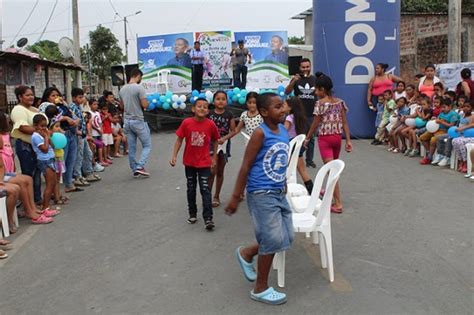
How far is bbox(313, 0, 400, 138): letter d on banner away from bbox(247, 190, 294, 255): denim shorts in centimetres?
973

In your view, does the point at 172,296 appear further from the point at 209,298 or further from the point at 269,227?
the point at 269,227

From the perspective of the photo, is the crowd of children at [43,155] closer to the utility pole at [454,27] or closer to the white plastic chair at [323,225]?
the white plastic chair at [323,225]

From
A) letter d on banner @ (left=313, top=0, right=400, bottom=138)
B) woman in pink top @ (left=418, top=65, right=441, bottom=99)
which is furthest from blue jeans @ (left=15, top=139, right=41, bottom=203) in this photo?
letter d on banner @ (left=313, top=0, right=400, bottom=138)

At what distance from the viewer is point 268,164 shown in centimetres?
388

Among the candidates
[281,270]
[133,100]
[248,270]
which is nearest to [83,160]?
[133,100]

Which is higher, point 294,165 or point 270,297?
point 294,165

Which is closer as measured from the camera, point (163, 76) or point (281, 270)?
point (281, 270)

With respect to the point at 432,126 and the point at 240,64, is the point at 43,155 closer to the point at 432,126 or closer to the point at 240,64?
the point at 432,126

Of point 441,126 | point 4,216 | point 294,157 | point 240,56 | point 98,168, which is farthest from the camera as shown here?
point 240,56

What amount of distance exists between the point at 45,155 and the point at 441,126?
22.9 feet

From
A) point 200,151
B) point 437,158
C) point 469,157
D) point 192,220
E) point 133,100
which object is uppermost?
point 133,100

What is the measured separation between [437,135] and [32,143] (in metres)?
7.02

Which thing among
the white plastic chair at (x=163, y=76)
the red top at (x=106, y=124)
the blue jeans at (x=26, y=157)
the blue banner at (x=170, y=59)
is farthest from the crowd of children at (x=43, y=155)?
the blue banner at (x=170, y=59)

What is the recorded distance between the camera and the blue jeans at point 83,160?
28.0ft
